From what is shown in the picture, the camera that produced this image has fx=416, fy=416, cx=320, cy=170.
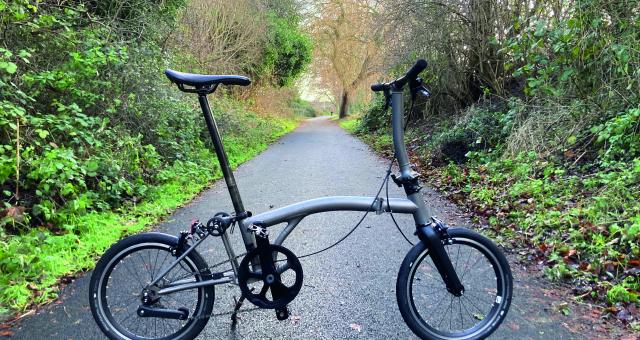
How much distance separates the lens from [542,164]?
5.94 m

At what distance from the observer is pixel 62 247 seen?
393cm

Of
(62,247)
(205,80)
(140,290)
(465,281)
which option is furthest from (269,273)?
(62,247)

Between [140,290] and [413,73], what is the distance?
2177 millimetres

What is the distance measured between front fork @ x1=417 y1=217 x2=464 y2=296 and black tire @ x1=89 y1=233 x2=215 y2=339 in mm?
1325

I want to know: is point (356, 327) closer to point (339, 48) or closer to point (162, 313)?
point (162, 313)

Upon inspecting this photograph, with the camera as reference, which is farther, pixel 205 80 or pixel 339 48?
pixel 339 48

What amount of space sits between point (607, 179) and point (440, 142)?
4.20 meters

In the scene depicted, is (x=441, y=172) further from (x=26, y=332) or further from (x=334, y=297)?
(x=26, y=332)

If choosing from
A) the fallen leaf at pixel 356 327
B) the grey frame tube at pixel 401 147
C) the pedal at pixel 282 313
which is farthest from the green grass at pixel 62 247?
the grey frame tube at pixel 401 147

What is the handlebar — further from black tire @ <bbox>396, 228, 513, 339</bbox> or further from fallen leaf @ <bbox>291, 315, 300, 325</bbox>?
fallen leaf @ <bbox>291, 315, 300, 325</bbox>

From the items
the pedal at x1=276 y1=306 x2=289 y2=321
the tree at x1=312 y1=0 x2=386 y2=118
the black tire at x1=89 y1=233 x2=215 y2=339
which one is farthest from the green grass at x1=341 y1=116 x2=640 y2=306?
the tree at x1=312 y1=0 x2=386 y2=118

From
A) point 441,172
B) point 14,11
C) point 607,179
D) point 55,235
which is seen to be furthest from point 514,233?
point 14,11

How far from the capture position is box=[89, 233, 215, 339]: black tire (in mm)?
2463

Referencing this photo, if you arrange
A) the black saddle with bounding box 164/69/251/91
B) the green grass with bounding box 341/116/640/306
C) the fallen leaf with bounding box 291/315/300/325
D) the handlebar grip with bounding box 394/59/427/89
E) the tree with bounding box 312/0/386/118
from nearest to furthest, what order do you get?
the handlebar grip with bounding box 394/59/427/89, the black saddle with bounding box 164/69/251/91, the fallen leaf with bounding box 291/315/300/325, the green grass with bounding box 341/116/640/306, the tree with bounding box 312/0/386/118
